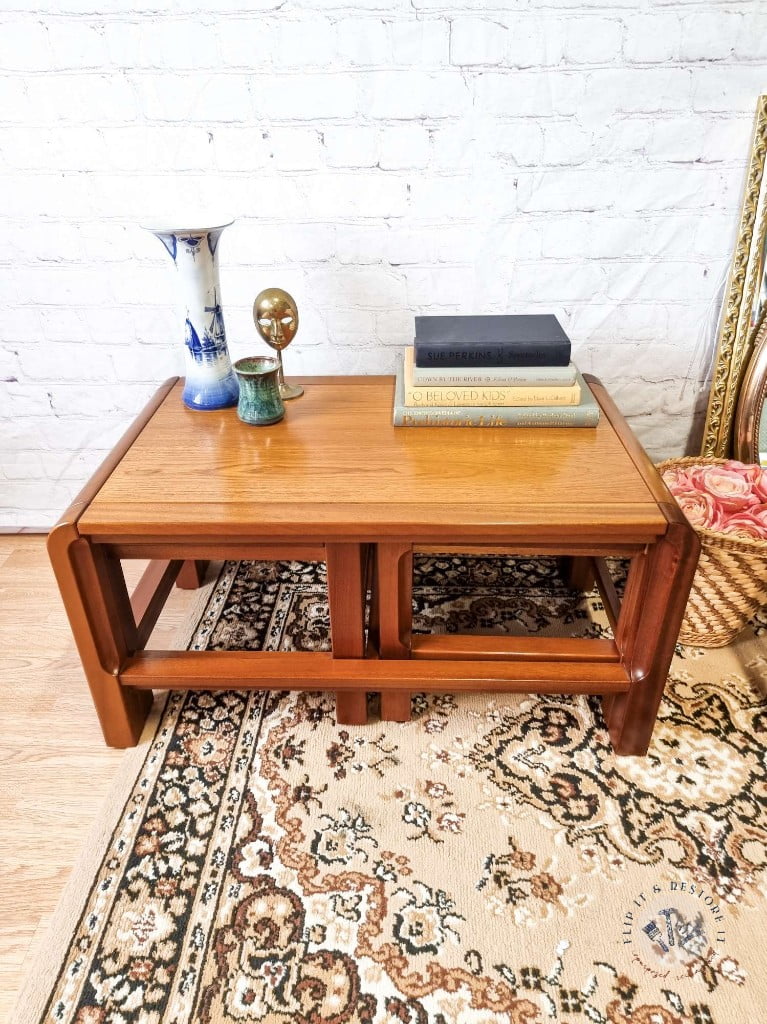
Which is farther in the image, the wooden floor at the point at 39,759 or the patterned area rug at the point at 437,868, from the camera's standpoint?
the wooden floor at the point at 39,759

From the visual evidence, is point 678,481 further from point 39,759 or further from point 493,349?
point 39,759

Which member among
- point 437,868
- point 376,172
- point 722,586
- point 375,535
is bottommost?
point 437,868

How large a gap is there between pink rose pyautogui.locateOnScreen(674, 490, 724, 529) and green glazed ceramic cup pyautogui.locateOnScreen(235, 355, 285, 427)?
758 mm

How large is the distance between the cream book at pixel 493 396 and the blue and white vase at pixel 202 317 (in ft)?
1.22

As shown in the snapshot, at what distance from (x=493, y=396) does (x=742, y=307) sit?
0.62 metres

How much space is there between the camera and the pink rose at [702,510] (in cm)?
128

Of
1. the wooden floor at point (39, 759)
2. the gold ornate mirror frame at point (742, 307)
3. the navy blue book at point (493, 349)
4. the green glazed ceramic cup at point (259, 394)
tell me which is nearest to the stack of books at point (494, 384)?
the navy blue book at point (493, 349)

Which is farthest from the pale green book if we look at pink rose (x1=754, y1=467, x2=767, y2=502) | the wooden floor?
the wooden floor

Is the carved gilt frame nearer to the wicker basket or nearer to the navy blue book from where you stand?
the wicker basket

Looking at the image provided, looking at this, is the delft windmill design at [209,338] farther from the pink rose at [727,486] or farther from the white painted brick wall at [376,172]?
the pink rose at [727,486]

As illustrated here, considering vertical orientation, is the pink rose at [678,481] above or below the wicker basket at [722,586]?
above

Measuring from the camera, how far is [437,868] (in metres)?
1.03

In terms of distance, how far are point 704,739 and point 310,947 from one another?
29.1 inches

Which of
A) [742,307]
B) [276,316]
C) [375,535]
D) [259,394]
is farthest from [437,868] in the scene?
[742,307]
